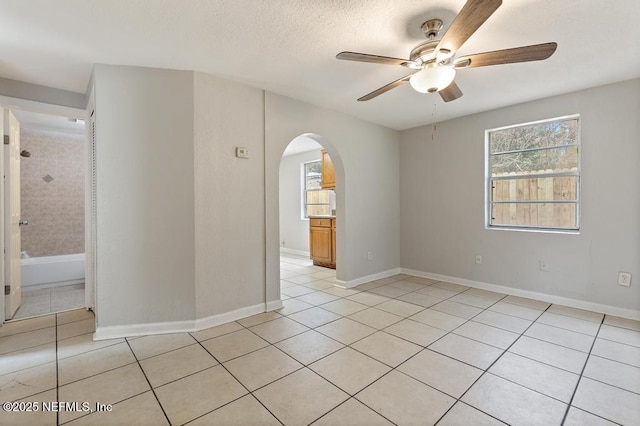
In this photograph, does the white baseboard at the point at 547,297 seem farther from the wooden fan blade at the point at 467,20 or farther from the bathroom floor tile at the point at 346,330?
the wooden fan blade at the point at 467,20

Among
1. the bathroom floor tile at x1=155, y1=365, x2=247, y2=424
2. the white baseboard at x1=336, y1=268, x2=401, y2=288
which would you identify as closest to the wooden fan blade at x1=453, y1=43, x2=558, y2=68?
the bathroom floor tile at x1=155, y1=365, x2=247, y2=424

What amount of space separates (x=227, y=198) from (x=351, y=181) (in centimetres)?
189

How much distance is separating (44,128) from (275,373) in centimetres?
543

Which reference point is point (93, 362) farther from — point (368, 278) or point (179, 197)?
point (368, 278)

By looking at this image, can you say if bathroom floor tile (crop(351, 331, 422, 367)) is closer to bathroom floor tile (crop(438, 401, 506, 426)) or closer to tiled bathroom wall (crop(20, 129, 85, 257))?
bathroom floor tile (crop(438, 401, 506, 426))

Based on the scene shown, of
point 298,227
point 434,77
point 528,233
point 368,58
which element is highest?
point 368,58

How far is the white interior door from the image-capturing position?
290cm

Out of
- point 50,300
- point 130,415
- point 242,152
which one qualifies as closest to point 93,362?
point 130,415

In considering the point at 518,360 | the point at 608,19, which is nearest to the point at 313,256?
the point at 518,360

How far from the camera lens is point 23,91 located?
289 cm

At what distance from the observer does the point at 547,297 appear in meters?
3.44

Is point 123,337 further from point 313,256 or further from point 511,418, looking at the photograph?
point 313,256

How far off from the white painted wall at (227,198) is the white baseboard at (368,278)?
1.32m

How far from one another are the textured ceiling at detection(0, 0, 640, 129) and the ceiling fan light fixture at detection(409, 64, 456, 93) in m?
0.33
